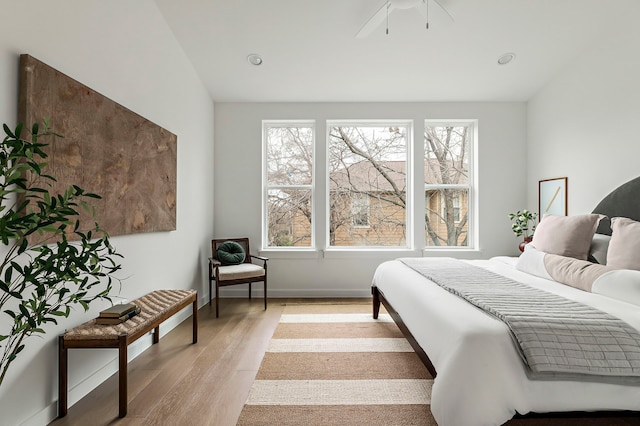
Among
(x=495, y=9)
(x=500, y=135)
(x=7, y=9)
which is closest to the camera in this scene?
(x=7, y=9)

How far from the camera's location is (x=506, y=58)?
3760 millimetres

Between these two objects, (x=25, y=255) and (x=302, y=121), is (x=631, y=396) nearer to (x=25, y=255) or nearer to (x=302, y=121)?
(x=25, y=255)

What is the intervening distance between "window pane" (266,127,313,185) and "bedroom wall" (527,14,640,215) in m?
2.87

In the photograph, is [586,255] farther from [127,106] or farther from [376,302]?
[127,106]

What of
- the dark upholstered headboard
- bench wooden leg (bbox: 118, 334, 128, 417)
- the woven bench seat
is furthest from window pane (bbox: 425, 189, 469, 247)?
bench wooden leg (bbox: 118, 334, 128, 417)

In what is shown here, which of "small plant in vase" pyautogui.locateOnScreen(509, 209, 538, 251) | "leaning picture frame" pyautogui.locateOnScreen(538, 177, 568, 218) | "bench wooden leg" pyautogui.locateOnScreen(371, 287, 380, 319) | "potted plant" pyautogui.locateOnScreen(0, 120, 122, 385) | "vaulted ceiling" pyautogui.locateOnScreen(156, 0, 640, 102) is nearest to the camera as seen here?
"potted plant" pyautogui.locateOnScreen(0, 120, 122, 385)

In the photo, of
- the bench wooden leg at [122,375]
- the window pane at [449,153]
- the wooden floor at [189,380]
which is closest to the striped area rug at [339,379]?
the wooden floor at [189,380]

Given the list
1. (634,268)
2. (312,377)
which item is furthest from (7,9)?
(634,268)

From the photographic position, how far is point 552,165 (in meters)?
4.07

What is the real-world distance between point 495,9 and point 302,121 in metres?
2.45

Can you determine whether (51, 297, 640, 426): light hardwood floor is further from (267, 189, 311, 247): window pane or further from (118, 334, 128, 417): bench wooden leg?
(267, 189, 311, 247): window pane

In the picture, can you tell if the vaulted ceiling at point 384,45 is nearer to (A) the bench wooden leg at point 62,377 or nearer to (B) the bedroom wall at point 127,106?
(B) the bedroom wall at point 127,106

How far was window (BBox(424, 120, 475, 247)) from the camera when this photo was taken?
4.73m

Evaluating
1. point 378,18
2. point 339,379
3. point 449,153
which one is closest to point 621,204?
point 449,153
